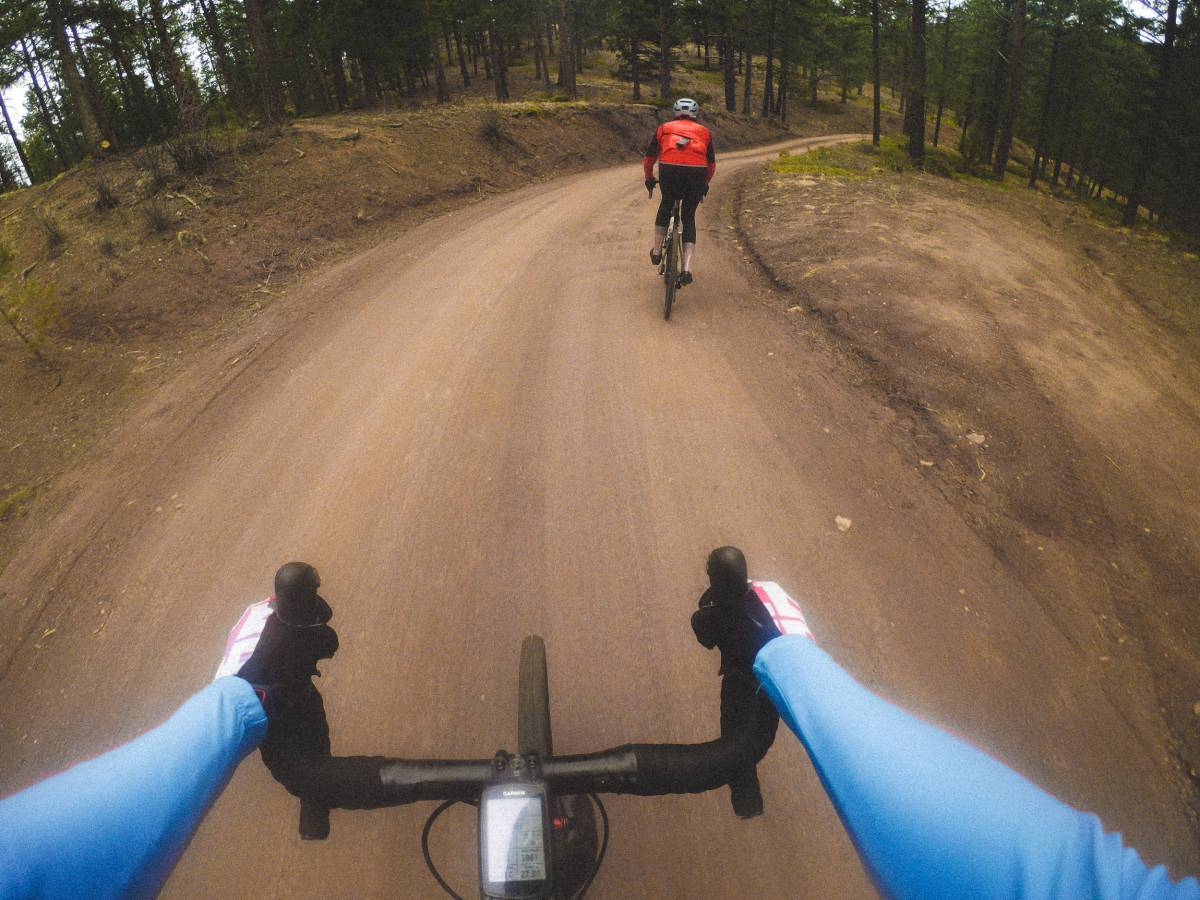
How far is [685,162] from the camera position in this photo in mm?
6035

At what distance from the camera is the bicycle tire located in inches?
82.6

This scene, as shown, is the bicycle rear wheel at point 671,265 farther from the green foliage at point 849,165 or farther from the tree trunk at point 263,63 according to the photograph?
the tree trunk at point 263,63

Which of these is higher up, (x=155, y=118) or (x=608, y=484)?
(x=155, y=118)

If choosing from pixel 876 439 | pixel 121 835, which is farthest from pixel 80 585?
pixel 876 439

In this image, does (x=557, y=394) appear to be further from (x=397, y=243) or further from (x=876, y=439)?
(x=397, y=243)

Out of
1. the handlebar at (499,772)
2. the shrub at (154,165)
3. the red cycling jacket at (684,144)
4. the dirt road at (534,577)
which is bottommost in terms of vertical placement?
the dirt road at (534,577)

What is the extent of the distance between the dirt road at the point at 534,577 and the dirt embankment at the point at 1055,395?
0.26 meters

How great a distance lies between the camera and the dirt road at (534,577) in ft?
7.71

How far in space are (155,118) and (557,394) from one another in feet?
92.2

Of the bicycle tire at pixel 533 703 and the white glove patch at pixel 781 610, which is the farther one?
the bicycle tire at pixel 533 703

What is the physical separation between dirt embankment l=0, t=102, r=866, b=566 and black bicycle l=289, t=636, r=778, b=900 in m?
4.14

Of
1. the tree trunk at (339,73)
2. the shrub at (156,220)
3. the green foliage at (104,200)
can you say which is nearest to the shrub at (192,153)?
the green foliage at (104,200)

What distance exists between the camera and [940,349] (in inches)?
207

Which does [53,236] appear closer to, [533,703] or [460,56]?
[533,703]
